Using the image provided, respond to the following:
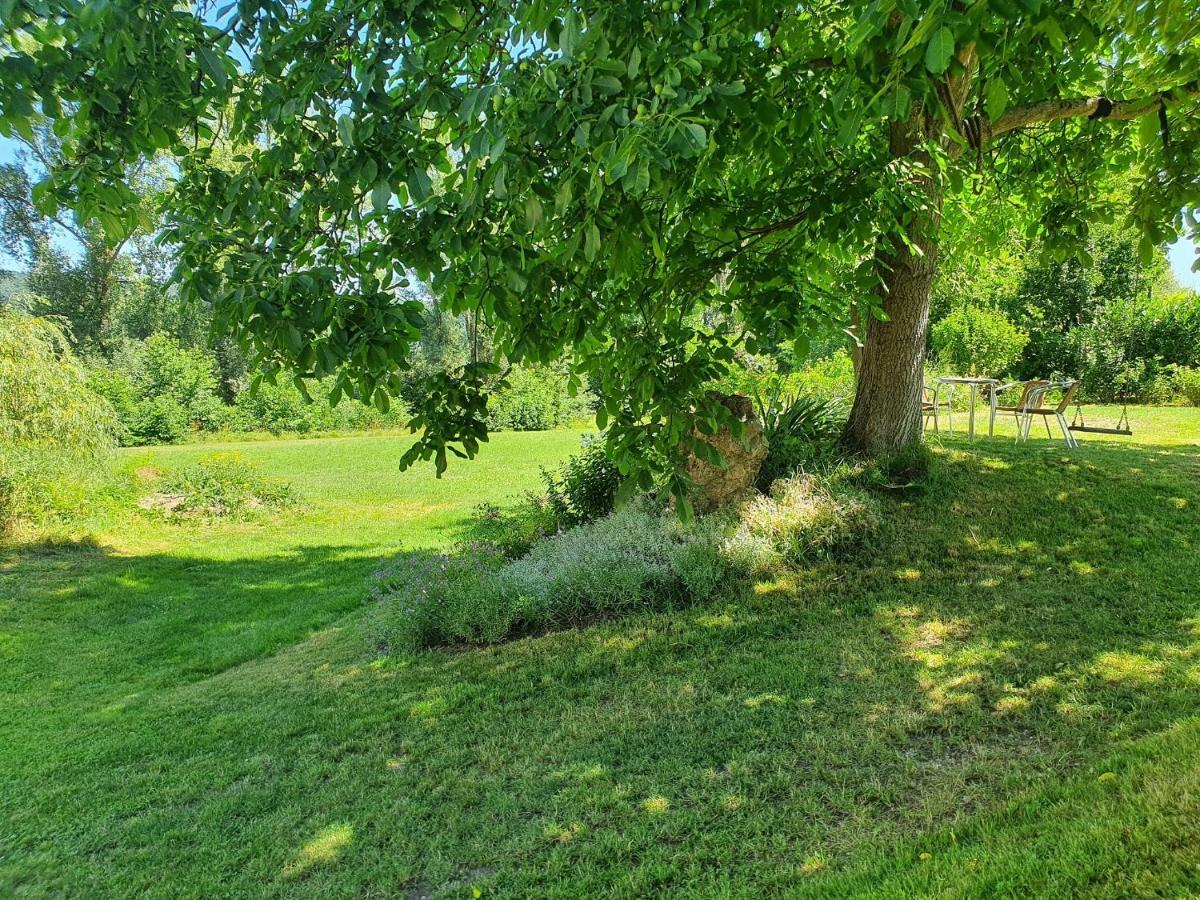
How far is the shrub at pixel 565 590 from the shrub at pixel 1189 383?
1502 cm

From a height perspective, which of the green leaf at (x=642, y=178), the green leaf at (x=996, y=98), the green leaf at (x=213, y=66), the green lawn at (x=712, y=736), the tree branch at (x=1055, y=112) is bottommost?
the green lawn at (x=712, y=736)

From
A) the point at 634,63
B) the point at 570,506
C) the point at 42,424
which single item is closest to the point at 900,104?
the point at 634,63

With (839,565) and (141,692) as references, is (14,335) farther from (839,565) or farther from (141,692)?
(839,565)

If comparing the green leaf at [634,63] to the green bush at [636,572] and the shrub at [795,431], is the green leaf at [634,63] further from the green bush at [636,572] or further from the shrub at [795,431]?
the shrub at [795,431]

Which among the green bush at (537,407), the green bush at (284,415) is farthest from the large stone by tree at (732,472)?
the green bush at (284,415)

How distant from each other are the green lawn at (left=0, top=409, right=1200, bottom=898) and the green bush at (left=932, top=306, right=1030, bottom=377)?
34.5 ft

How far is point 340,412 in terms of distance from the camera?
88.1ft

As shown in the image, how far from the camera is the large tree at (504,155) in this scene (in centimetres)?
196

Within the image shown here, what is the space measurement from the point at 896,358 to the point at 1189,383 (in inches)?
519

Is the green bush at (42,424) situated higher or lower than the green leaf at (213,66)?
lower

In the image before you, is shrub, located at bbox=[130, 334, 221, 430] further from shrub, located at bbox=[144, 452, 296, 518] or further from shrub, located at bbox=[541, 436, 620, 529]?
shrub, located at bbox=[541, 436, 620, 529]

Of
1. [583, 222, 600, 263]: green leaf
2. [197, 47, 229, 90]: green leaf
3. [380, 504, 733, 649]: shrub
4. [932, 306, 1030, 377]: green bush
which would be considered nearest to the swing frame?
[932, 306, 1030, 377]: green bush

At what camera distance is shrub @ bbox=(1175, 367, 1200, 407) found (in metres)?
15.1

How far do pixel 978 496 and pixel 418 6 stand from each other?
636 centimetres
